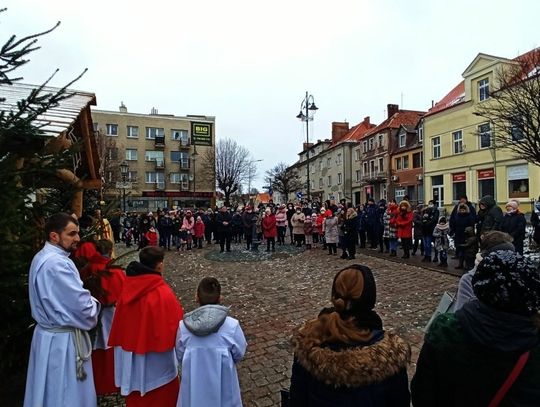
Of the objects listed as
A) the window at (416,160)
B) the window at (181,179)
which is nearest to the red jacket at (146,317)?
the window at (416,160)

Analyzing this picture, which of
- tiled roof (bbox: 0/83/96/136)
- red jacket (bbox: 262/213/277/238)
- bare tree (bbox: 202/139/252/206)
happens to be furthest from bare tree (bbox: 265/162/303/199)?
tiled roof (bbox: 0/83/96/136)

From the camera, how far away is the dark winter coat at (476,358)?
164 cm

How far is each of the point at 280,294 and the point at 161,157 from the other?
5242cm

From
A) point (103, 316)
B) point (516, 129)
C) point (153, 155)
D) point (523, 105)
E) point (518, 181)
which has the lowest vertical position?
point (103, 316)

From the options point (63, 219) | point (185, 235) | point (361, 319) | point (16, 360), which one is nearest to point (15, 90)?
point (63, 219)

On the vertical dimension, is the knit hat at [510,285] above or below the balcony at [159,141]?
below

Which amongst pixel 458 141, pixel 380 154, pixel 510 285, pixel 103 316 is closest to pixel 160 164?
pixel 380 154

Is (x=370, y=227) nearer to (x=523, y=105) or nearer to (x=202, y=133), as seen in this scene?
(x=523, y=105)

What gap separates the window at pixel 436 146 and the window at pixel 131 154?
40.7 meters

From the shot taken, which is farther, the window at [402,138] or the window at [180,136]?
the window at [180,136]

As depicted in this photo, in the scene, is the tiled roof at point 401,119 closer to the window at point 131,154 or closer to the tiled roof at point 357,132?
the tiled roof at point 357,132

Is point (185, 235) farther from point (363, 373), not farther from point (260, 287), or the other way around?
point (363, 373)

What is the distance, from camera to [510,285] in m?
1.70

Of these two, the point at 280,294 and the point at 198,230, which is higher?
the point at 198,230
